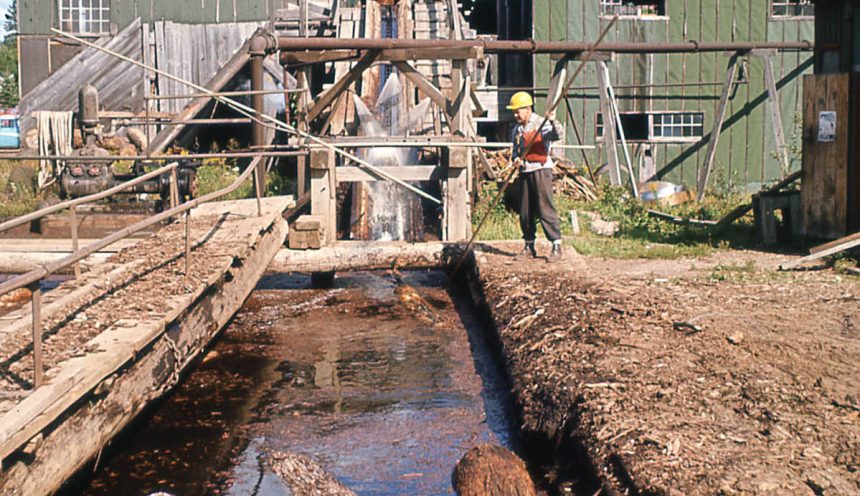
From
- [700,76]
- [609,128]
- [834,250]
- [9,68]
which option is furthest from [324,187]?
[9,68]

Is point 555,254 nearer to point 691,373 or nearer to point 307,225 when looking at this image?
point 307,225

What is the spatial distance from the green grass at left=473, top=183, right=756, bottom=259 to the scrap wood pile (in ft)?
1.47

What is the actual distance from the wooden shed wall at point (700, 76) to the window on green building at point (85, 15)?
354 inches

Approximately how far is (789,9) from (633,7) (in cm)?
282

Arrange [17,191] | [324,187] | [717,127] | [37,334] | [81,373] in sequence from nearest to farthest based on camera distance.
Result: [37,334]
[81,373]
[324,187]
[17,191]
[717,127]

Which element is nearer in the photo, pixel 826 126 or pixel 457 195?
pixel 826 126

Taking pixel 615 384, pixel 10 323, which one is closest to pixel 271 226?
pixel 10 323

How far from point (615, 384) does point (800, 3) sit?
14.9 metres

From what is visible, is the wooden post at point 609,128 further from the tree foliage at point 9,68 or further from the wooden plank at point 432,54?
the tree foliage at point 9,68

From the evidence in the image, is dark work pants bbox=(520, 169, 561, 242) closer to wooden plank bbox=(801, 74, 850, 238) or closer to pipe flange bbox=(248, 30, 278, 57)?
wooden plank bbox=(801, 74, 850, 238)

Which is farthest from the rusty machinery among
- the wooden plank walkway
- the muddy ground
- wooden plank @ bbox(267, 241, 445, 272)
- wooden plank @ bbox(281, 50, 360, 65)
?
the muddy ground

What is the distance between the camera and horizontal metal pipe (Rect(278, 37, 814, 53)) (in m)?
13.2

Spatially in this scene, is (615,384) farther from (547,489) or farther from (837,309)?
(837,309)

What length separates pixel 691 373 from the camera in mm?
6539
